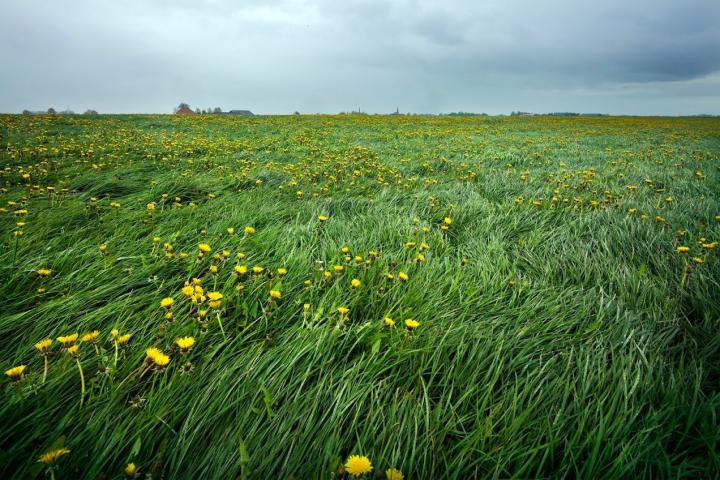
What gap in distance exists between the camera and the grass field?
1.08 metres

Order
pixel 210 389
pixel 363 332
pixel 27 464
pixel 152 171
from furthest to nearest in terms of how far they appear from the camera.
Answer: pixel 152 171 < pixel 363 332 < pixel 210 389 < pixel 27 464

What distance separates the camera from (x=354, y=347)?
1.62 metres

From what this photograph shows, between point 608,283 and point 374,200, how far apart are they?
257cm

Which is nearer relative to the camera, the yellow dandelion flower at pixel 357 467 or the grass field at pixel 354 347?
the yellow dandelion flower at pixel 357 467

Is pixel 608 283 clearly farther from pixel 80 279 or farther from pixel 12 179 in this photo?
pixel 12 179

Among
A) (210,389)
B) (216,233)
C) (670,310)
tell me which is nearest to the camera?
(210,389)

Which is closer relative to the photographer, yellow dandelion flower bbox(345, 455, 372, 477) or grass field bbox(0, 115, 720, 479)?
yellow dandelion flower bbox(345, 455, 372, 477)

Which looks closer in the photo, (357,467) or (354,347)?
(357,467)

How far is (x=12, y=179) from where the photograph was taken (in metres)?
4.38

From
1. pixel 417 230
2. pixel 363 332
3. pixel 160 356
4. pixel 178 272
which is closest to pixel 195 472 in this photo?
pixel 160 356

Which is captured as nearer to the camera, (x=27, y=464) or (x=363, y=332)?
(x=27, y=464)

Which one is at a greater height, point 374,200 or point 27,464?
point 374,200

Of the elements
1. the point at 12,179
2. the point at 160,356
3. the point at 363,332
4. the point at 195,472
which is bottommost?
the point at 195,472

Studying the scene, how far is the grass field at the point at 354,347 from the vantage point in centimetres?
108
